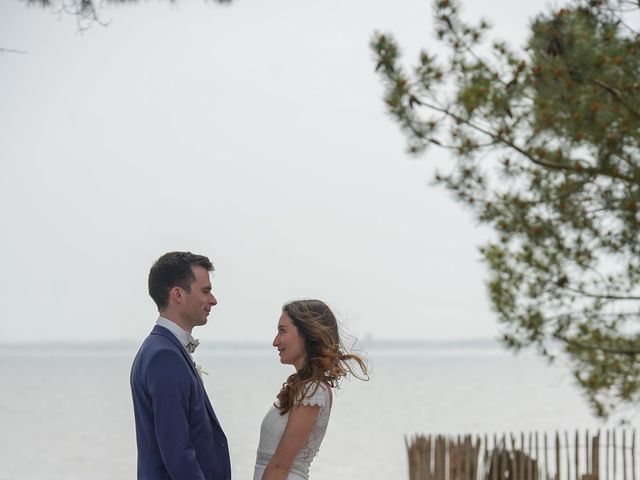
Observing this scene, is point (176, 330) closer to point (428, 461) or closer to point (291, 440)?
point (291, 440)

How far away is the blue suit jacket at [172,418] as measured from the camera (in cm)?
398

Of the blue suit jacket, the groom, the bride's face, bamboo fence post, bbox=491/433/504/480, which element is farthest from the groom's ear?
bamboo fence post, bbox=491/433/504/480

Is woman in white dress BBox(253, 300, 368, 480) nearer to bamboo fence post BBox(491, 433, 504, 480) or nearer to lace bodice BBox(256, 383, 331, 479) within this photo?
lace bodice BBox(256, 383, 331, 479)

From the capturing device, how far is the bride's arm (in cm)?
431

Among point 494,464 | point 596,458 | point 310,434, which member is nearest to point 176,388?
point 310,434

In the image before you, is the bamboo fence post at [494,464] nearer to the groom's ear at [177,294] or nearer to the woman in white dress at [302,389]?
the woman in white dress at [302,389]

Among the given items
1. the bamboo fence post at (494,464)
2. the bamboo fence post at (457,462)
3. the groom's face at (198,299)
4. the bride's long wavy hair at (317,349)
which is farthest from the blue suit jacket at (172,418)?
the bamboo fence post at (494,464)

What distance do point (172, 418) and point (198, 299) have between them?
19.0 inches

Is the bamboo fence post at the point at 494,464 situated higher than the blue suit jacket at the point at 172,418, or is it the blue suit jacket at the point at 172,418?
the blue suit jacket at the point at 172,418

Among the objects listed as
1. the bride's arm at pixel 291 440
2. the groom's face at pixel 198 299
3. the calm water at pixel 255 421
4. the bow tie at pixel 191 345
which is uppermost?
the groom's face at pixel 198 299

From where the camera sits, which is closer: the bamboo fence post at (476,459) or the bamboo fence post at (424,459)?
the bamboo fence post at (476,459)

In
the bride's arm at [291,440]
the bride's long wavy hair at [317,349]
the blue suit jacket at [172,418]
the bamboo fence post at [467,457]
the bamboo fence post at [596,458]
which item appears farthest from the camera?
the bamboo fence post at [467,457]

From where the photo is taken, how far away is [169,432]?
3973mm

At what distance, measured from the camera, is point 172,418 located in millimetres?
3975
